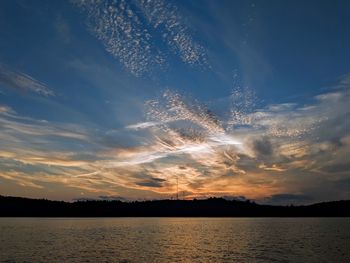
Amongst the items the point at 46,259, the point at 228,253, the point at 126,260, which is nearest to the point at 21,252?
the point at 46,259

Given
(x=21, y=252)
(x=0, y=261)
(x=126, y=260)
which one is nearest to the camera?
(x=0, y=261)

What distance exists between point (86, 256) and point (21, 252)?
16357 mm

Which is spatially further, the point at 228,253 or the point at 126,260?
the point at 228,253

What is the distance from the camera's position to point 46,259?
70.5m

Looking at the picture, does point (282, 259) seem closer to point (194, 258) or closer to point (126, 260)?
point (194, 258)

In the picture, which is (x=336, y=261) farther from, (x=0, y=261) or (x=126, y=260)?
(x=0, y=261)

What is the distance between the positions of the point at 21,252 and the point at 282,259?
57.2m

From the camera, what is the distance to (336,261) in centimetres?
6931

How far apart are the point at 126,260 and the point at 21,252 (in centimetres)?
2701

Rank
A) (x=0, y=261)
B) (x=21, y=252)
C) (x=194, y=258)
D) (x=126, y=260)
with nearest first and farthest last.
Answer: (x=0, y=261)
(x=126, y=260)
(x=194, y=258)
(x=21, y=252)

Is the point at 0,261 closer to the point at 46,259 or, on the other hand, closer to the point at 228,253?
the point at 46,259

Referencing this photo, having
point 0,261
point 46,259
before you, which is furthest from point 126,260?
point 0,261

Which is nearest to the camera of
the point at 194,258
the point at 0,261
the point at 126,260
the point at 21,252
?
the point at 0,261

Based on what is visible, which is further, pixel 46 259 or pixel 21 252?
pixel 21 252
